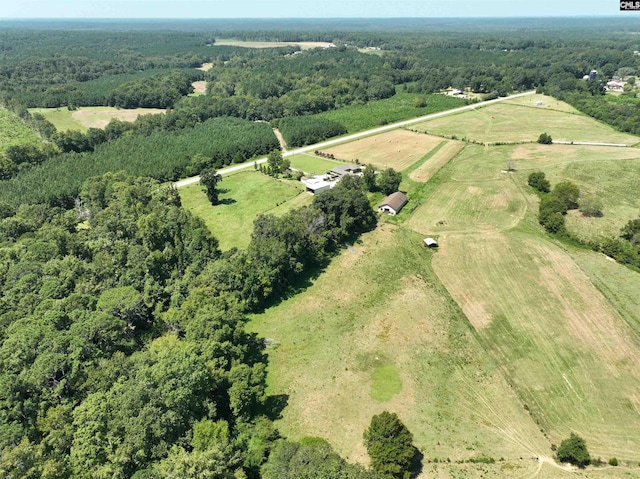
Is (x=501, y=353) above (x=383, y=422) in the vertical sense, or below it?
below

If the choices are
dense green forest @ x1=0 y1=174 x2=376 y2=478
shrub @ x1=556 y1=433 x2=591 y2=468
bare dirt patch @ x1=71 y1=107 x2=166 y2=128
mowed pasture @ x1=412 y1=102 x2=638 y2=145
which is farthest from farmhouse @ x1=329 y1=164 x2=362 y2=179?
bare dirt patch @ x1=71 y1=107 x2=166 y2=128

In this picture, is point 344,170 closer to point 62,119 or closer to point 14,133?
point 14,133

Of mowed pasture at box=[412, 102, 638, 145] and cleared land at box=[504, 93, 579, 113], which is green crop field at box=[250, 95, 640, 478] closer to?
mowed pasture at box=[412, 102, 638, 145]

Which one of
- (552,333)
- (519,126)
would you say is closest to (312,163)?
(552,333)

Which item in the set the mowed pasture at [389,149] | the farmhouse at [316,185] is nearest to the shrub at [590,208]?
the mowed pasture at [389,149]

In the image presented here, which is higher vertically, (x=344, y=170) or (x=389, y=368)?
(x=344, y=170)

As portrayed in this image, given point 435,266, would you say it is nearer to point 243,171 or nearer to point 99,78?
point 243,171

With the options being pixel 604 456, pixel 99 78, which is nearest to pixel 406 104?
pixel 604 456
